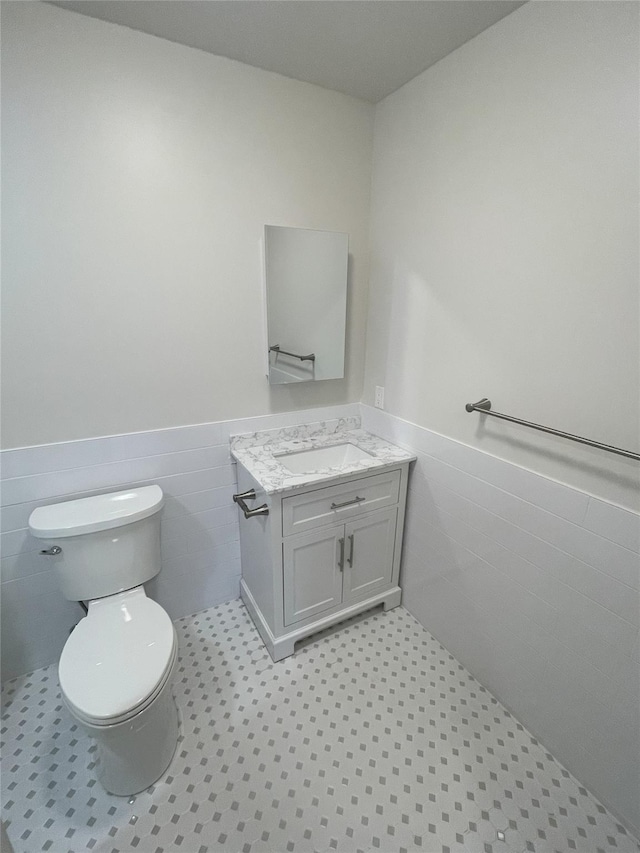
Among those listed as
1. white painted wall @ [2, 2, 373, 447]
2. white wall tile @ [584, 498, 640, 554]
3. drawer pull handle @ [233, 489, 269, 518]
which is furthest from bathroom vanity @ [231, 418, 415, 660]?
white wall tile @ [584, 498, 640, 554]

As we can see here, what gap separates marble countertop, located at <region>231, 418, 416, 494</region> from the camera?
4.85ft

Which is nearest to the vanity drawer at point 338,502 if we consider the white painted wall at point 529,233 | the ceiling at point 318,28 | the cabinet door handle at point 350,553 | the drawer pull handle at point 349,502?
the drawer pull handle at point 349,502

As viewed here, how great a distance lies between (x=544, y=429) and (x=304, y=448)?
995 mm

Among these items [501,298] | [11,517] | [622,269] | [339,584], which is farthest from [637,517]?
[11,517]

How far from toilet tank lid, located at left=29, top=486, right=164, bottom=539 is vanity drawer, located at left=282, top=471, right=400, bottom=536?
1.71 feet

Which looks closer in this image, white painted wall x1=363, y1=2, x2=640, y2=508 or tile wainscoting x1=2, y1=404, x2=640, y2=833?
white painted wall x1=363, y1=2, x2=640, y2=508

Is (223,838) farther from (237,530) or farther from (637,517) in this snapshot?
(637,517)

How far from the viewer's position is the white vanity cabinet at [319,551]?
1514 mm

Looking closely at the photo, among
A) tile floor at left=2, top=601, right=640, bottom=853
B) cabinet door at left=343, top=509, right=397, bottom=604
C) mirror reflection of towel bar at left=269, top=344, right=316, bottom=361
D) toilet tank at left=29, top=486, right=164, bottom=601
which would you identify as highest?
mirror reflection of towel bar at left=269, top=344, right=316, bottom=361

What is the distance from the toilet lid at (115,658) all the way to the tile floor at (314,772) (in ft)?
1.35

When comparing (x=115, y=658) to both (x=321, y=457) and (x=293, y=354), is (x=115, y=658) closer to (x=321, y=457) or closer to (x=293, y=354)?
(x=321, y=457)

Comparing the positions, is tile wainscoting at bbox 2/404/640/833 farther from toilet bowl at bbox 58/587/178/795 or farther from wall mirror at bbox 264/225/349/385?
toilet bowl at bbox 58/587/178/795

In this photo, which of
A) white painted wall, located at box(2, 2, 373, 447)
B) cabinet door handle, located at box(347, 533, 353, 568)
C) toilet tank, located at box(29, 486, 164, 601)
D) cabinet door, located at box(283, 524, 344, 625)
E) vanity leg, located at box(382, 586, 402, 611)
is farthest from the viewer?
vanity leg, located at box(382, 586, 402, 611)

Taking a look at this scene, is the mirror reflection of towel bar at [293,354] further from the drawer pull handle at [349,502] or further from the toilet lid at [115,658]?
the toilet lid at [115,658]
